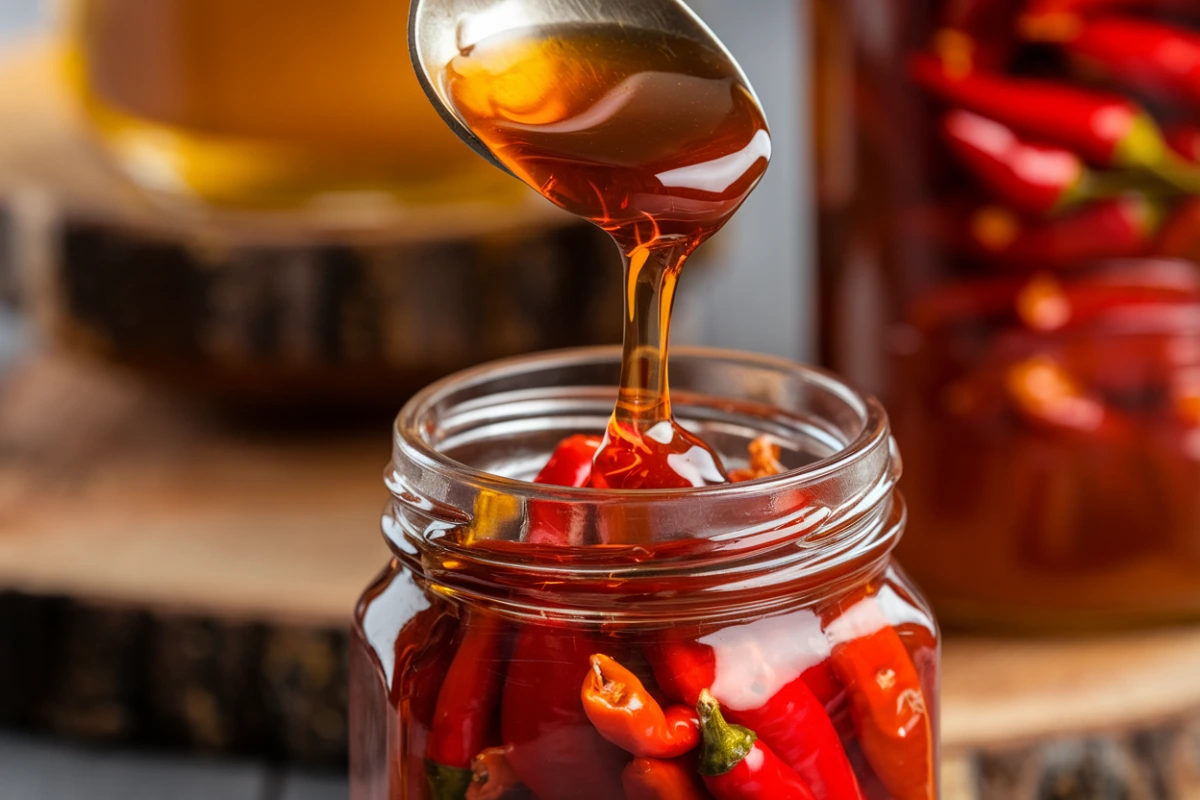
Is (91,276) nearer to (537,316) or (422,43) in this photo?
→ (537,316)

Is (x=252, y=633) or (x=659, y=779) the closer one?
(x=659, y=779)

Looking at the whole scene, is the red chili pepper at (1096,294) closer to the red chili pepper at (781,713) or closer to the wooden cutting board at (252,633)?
the wooden cutting board at (252,633)

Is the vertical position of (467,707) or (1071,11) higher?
(1071,11)

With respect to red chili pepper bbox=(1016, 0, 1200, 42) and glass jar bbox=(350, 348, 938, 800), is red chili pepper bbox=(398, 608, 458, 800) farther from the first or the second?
red chili pepper bbox=(1016, 0, 1200, 42)

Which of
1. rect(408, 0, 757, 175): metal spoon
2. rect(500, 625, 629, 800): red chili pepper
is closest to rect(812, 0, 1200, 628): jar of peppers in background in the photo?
rect(408, 0, 757, 175): metal spoon

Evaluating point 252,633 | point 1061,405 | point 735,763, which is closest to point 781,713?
point 735,763

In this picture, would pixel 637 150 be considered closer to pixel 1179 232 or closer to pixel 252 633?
pixel 1179 232

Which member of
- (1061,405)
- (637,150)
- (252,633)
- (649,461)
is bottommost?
(252,633)
